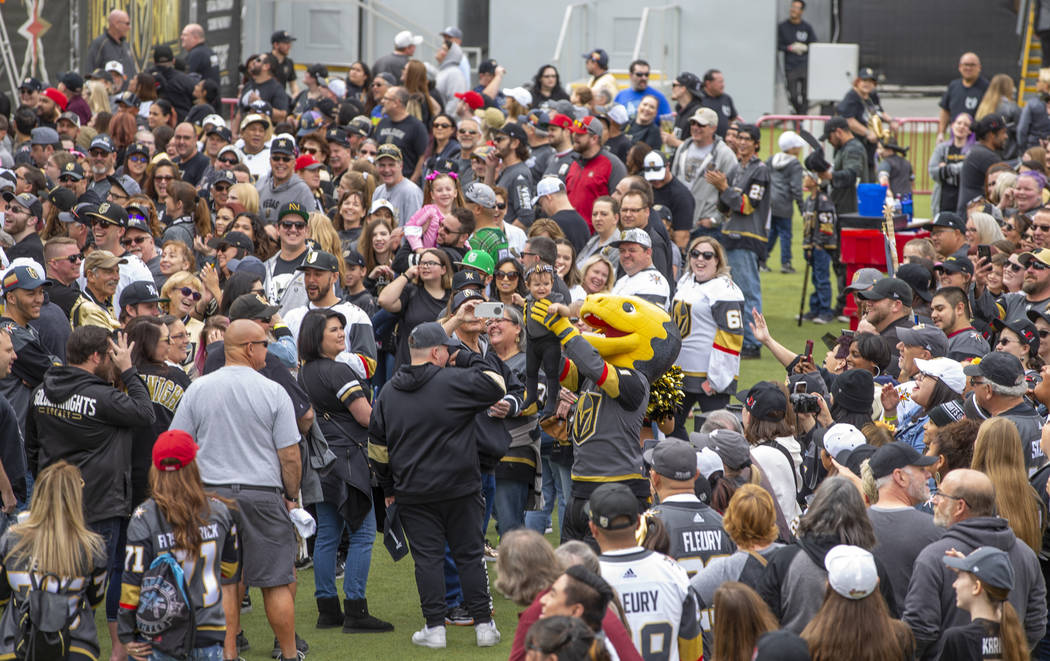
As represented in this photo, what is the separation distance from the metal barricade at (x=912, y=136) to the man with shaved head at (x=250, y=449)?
52.0 feet

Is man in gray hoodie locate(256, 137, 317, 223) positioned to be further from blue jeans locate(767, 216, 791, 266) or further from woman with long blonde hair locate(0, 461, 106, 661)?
blue jeans locate(767, 216, 791, 266)

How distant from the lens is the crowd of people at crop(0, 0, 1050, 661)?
16.2ft

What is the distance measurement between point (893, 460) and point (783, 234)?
11181 mm

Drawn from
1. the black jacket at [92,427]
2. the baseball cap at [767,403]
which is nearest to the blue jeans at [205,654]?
the black jacket at [92,427]

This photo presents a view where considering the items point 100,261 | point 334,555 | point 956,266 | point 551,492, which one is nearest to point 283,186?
point 100,261

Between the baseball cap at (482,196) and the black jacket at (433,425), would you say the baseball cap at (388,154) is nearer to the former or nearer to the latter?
the baseball cap at (482,196)

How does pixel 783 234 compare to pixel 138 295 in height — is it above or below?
above

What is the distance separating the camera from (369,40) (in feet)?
83.6

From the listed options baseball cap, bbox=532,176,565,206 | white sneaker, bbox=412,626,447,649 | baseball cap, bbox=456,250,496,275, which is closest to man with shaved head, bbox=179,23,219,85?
baseball cap, bbox=532,176,565,206

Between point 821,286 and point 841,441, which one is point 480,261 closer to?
point 841,441

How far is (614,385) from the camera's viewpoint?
21.7 ft

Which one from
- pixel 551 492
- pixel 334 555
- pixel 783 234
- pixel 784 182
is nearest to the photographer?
pixel 334 555

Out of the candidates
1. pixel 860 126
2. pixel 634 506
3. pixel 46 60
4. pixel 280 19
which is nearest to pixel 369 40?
pixel 280 19

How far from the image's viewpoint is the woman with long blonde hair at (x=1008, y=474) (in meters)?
5.78
